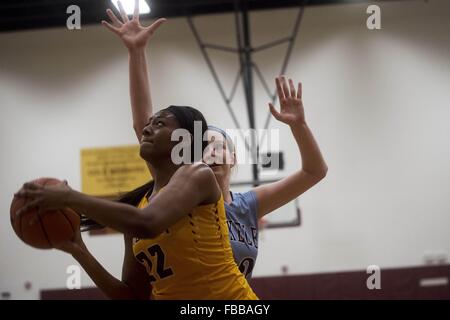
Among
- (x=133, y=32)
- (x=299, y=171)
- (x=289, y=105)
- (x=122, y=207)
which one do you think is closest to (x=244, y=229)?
(x=299, y=171)

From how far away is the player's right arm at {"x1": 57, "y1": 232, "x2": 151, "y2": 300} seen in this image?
6.30ft

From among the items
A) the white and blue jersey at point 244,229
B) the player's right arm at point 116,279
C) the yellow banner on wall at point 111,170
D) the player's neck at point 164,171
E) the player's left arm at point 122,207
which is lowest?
the player's right arm at point 116,279

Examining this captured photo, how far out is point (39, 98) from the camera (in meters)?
8.48

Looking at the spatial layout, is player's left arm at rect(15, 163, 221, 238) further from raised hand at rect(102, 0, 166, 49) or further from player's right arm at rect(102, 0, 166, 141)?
raised hand at rect(102, 0, 166, 49)

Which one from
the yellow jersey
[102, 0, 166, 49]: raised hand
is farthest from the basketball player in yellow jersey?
[102, 0, 166, 49]: raised hand

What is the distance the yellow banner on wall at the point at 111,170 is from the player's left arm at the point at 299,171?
563cm

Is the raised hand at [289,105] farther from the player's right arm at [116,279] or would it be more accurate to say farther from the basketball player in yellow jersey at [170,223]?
the player's right arm at [116,279]

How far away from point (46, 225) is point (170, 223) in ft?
1.45

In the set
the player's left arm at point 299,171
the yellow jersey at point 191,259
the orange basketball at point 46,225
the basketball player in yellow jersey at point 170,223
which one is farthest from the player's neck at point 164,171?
the player's left arm at point 299,171

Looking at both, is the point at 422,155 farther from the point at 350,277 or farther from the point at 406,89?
the point at 350,277

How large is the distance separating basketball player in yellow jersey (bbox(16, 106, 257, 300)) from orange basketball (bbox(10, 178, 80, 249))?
0.15 meters

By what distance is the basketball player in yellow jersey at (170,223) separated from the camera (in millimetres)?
1473

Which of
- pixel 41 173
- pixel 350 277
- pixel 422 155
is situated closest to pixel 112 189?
pixel 41 173
